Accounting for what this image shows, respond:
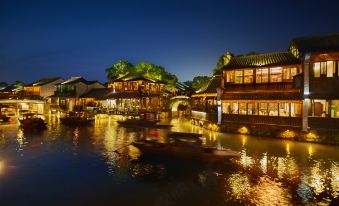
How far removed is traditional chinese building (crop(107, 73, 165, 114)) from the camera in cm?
6731

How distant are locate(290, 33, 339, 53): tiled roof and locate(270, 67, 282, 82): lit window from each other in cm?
388

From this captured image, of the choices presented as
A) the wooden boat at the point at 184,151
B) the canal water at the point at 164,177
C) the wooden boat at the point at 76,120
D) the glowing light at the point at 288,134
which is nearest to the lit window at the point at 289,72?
the glowing light at the point at 288,134

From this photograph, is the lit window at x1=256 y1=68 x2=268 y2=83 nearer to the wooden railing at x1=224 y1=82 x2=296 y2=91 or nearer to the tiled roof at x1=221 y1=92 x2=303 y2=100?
the wooden railing at x1=224 y1=82 x2=296 y2=91

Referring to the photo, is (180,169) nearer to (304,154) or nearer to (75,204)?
(75,204)

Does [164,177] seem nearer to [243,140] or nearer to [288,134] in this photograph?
[243,140]

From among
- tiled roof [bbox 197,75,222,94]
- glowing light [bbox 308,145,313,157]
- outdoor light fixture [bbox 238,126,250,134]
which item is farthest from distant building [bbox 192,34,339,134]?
tiled roof [bbox 197,75,222,94]

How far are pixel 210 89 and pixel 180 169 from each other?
96.4 ft

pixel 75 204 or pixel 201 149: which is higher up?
pixel 201 149

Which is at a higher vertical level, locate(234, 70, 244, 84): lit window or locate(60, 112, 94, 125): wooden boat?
locate(234, 70, 244, 84): lit window

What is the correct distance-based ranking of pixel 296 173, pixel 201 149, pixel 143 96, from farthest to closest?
pixel 143 96 < pixel 201 149 < pixel 296 173

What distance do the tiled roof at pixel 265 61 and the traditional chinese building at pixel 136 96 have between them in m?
28.5

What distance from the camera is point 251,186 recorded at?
746 inches

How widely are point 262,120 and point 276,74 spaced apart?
6.81m

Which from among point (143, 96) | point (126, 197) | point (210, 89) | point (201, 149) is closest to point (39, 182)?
point (126, 197)
